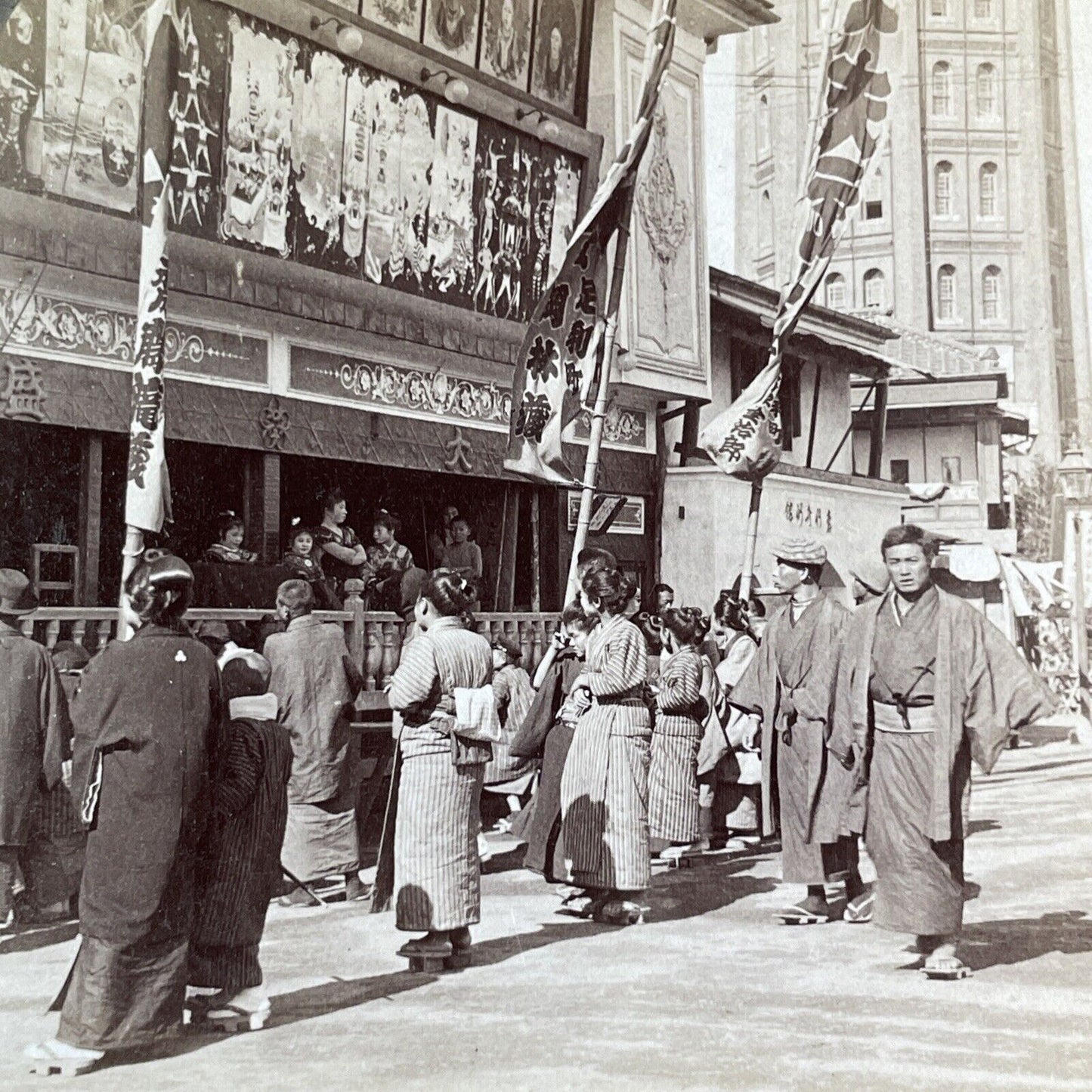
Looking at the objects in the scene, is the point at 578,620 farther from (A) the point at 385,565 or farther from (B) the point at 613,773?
(A) the point at 385,565

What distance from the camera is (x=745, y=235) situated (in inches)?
1981

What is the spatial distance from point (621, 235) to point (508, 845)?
4.70m

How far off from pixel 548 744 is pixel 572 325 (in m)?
3.48

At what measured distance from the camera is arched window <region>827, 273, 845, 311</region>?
2266 inches

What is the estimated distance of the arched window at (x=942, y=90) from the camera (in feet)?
111

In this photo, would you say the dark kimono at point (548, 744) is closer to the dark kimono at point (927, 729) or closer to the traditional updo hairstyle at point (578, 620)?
the traditional updo hairstyle at point (578, 620)

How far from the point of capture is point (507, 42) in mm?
13203

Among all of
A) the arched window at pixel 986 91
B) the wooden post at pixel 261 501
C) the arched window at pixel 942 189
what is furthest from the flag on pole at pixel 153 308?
the arched window at pixel 942 189

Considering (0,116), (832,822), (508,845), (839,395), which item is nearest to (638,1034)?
(832,822)

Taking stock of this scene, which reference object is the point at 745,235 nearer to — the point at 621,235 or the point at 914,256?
the point at 914,256

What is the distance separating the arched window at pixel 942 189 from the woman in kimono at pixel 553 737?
4848 centimetres

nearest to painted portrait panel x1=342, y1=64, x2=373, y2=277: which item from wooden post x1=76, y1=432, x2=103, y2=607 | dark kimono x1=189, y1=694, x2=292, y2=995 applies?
wooden post x1=76, y1=432, x2=103, y2=607

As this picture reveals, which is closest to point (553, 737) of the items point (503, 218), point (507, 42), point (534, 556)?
point (503, 218)

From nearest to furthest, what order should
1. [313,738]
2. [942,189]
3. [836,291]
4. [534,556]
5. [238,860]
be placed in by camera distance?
[238,860] < [313,738] < [534,556] < [942,189] < [836,291]
